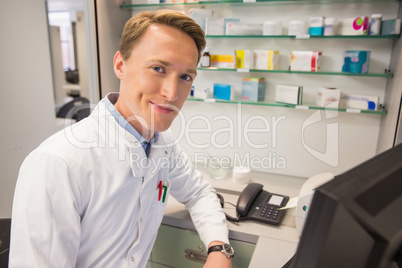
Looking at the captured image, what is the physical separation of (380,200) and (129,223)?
2.89ft

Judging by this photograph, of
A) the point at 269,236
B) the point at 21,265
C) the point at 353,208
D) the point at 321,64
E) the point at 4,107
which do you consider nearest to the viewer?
the point at 353,208

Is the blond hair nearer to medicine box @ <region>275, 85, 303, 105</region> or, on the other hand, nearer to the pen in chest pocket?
the pen in chest pocket

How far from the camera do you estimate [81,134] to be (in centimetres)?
102

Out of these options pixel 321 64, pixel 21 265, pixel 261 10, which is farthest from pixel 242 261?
pixel 261 10

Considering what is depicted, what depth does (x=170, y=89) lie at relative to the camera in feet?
3.40

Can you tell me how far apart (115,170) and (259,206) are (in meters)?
0.81

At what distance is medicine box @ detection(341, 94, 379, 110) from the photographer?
172 cm

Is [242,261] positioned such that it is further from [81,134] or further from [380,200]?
[380,200]

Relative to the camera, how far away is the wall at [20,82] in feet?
7.40

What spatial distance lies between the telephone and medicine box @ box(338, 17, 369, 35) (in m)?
1.00

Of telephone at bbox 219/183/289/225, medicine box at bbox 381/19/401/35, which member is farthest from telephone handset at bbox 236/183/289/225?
medicine box at bbox 381/19/401/35

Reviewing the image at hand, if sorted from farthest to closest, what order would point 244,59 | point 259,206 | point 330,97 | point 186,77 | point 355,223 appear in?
point 244,59 → point 330,97 → point 259,206 → point 186,77 → point 355,223

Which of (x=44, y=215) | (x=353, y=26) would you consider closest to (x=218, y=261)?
(x=44, y=215)

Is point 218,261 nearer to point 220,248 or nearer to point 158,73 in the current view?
point 220,248
